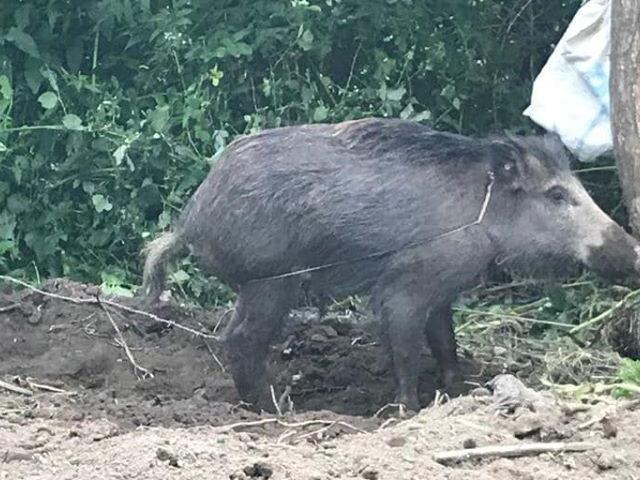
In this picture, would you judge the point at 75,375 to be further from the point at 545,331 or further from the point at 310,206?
the point at 545,331

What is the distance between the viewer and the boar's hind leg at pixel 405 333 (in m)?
6.23

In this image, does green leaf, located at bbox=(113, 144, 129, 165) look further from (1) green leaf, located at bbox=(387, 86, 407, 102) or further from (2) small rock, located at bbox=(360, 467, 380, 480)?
(2) small rock, located at bbox=(360, 467, 380, 480)

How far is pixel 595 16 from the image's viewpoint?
705cm

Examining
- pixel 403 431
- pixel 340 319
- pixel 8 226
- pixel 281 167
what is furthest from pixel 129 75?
pixel 403 431

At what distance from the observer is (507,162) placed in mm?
6586

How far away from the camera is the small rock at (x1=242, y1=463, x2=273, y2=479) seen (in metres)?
4.25

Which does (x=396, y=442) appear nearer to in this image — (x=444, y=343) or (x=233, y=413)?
(x=233, y=413)

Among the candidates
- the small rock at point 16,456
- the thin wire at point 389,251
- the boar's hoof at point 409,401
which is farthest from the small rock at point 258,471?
the thin wire at point 389,251

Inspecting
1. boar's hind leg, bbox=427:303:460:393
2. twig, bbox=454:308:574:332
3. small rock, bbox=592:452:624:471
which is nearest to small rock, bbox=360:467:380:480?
small rock, bbox=592:452:624:471

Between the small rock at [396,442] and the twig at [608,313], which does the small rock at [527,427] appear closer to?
the small rock at [396,442]

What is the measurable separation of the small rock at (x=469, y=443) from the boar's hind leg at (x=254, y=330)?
1982mm

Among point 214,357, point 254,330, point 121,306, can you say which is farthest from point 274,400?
point 121,306

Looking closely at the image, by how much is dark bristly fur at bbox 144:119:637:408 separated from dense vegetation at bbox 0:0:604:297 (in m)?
1.88

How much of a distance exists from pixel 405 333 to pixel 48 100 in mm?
3097
